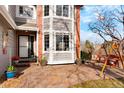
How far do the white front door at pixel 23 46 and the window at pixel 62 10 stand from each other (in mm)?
3972

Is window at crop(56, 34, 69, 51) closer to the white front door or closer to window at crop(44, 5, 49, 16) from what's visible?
window at crop(44, 5, 49, 16)

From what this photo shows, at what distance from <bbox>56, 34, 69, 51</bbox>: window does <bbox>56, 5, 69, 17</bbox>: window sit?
173cm

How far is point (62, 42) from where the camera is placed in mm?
15258

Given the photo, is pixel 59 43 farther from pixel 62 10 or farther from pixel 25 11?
pixel 25 11

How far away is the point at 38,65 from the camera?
47.9 feet

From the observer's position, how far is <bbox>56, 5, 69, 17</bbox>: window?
49.8ft

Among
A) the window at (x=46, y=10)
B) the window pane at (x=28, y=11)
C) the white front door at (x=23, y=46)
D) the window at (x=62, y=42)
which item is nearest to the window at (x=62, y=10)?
the window at (x=46, y=10)

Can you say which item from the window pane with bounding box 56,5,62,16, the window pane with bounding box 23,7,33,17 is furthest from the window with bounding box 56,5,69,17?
the window pane with bounding box 23,7,33,17

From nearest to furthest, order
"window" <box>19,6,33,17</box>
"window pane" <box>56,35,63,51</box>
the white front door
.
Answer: "window pane" <box>56,35,63,51</box> < the white front door < "window" <box>19,6,33,17</box>

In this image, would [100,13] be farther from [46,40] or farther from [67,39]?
[46,40]

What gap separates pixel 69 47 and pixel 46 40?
1.99 metres

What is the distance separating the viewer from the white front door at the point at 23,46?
54.9 feet

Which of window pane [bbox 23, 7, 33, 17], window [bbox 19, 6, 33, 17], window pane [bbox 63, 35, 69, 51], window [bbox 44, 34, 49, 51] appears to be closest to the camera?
window [bbox 44, 34, 49, 51]
